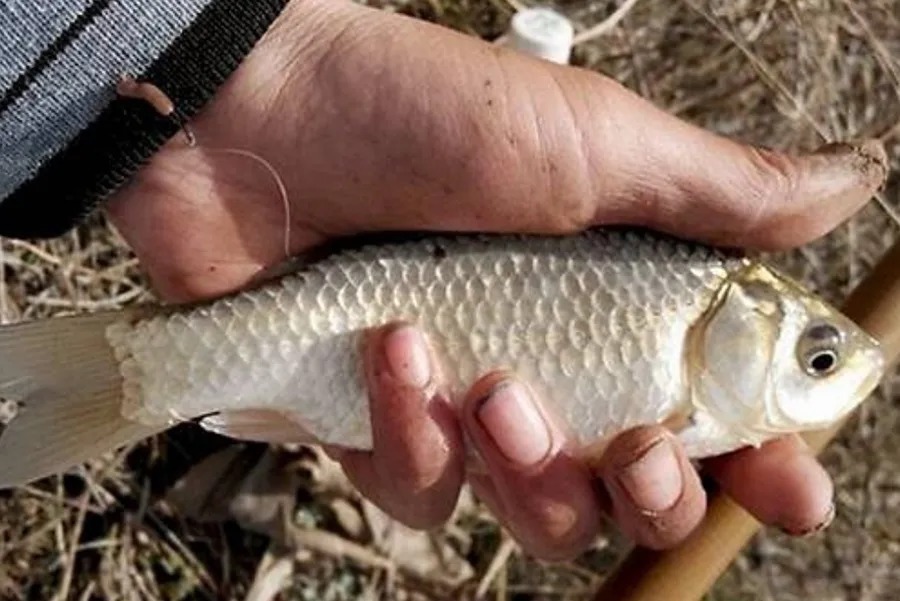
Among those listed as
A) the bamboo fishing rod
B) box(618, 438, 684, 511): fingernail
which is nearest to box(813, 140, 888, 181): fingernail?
the bamboo fishing rod

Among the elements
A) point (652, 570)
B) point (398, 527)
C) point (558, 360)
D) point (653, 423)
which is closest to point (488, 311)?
point (558, 360)

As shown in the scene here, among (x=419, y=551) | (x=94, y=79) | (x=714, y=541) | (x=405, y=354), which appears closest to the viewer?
(x=405, y=354)

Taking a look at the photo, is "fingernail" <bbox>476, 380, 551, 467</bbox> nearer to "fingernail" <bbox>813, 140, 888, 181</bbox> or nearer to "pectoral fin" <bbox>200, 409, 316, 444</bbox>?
"pectoral fin" <bbox>200, 409, 316, 444</bbox>

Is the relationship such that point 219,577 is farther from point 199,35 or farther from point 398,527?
point 199,35

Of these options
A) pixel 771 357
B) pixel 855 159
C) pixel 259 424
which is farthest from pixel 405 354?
pixel 855 159

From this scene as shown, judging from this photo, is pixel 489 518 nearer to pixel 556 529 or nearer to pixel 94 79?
pixel 556 529

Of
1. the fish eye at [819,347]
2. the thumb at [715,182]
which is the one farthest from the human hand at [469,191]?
the fish eye at [819,347]
